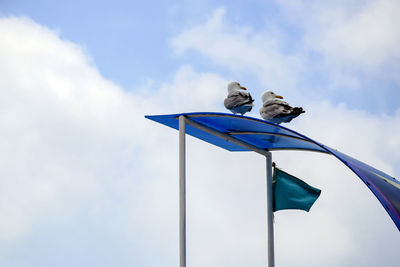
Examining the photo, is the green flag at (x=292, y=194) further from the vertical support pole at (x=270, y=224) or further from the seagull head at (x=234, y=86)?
the seagull head at (x=234, y=86)

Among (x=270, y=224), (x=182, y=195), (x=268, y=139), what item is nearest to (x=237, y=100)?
(x=268, y=139)

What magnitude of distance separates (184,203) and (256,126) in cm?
163

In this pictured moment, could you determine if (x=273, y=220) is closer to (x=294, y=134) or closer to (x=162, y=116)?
(x=294, y=134)

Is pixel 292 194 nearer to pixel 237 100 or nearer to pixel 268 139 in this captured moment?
pixel 268 139

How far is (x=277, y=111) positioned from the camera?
8.34m

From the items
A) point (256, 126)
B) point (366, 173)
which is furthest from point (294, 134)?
point (366, 173)

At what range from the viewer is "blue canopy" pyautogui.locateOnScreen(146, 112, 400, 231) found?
22.9 ft

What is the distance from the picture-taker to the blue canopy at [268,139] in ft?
22.9

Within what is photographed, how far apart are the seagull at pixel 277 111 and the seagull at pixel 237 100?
0.80 ft

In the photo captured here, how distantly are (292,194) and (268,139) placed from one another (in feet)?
3.34

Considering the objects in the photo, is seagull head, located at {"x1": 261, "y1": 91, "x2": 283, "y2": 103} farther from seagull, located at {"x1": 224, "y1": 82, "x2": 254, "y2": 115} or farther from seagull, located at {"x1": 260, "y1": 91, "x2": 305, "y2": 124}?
seagull, located at {"x1": 224, "y1": 82, "x2": 254, "y2": 115}

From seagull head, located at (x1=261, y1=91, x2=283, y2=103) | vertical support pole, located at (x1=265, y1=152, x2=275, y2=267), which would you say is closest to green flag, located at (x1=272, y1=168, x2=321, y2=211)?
vertical support pole, located at (x1=265, y1=152, x2=275, y2=267)

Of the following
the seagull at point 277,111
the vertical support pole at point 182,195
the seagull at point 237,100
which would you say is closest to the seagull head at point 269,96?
the seagull at point 277,111

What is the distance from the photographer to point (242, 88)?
27.7 ft
